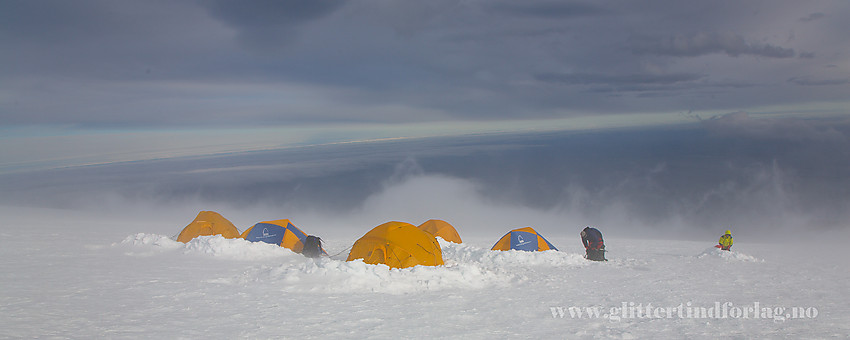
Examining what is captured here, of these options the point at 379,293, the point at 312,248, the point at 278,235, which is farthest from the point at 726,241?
the point at 278,235

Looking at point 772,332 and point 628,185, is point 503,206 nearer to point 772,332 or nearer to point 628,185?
point 628,185

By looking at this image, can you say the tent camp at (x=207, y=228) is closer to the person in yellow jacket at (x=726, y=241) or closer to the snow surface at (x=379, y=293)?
the snow surface at (x=379, y=293)

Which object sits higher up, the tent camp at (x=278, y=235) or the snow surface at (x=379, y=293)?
the tent camp at (x=278, y=235)

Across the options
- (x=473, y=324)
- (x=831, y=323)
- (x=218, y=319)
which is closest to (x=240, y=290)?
(x=218, y=319)

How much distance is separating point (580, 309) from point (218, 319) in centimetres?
829

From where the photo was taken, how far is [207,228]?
67.2ft

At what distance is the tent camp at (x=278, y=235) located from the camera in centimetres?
1942

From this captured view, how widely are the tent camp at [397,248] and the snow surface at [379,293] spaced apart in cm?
68

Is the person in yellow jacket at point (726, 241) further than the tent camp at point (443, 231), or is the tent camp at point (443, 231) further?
the tent camp at point (443, 231)

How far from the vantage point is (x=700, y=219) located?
10350 centimetres

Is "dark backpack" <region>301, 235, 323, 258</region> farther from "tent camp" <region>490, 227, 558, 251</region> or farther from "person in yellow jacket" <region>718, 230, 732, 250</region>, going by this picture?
"person in yellow jacket" <region>718, 230, 732, 250</region>

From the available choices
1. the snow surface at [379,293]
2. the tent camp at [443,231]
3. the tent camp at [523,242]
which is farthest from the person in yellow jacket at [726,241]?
the tent camp at [443,231]

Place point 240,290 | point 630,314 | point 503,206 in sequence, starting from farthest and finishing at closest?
point 503,206, point 240,290, point 630,314

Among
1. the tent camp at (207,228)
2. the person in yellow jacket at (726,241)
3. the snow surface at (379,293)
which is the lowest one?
the snow surface at (379,293)
